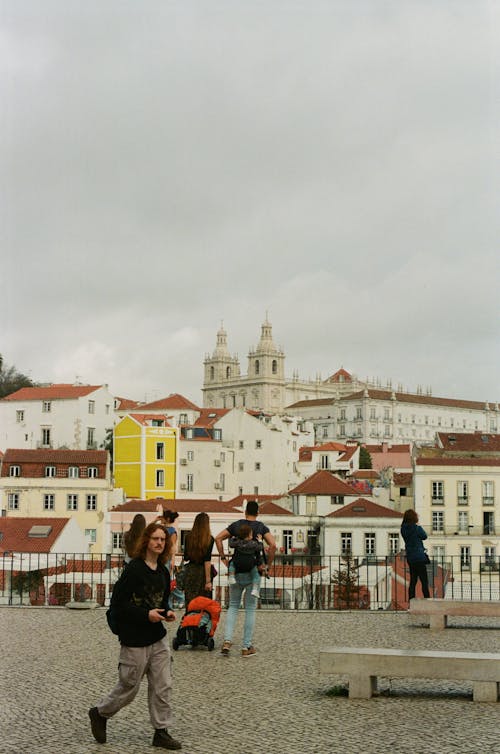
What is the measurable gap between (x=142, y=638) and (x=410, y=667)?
7.39ft

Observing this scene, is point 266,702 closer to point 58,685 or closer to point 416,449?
point 58,685

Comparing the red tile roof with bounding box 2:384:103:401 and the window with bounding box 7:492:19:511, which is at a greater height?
the red tile roof with bounding box 2:384:103:401

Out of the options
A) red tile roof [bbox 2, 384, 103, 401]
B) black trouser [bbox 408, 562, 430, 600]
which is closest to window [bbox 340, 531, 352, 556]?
red tile roof [bbox 2, 384, 103, 401]

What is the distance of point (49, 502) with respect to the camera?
6078 centimetres

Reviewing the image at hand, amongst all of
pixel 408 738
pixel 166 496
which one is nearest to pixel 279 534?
pixel 166 496

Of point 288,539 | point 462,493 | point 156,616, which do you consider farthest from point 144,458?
point 156,616

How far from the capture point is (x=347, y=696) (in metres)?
8.54

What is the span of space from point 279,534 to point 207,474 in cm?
2103

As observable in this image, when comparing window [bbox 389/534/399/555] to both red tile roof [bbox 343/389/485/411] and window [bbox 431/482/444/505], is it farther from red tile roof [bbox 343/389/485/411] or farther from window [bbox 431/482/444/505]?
red tile roof [bbox 343/389/485/411]

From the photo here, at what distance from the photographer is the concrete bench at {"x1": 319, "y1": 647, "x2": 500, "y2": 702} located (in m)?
8.21

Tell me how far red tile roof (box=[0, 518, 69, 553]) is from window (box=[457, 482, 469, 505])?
1905cm

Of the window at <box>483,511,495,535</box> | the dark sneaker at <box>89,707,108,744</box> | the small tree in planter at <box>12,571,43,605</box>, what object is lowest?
the small tree in planter at <box>12,571,43,605</box>

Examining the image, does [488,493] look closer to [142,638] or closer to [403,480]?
[403,480]

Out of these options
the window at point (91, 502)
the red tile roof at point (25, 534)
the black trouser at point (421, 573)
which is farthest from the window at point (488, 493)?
the black trouser at point (421, 573)
